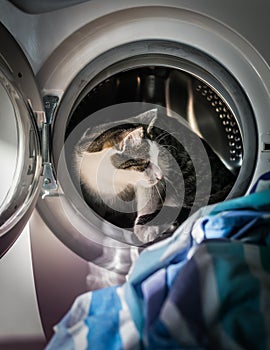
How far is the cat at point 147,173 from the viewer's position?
0.91 m

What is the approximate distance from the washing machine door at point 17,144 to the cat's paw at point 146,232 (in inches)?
7.6

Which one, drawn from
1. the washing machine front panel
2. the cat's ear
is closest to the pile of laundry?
the washing machine front panel

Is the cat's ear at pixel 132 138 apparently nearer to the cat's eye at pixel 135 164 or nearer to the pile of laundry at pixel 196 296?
the cat's eye at pixel 135 164

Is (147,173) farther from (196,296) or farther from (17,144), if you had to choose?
(196,296)

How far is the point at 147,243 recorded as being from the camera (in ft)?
2.88

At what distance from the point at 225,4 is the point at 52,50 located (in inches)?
10.9

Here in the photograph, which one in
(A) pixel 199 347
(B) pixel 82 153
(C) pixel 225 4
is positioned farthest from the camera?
(B) pixel 82 153

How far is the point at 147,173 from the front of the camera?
3.10ft

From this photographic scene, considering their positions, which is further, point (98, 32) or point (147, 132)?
point (147, 132)

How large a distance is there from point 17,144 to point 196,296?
44 centimetres

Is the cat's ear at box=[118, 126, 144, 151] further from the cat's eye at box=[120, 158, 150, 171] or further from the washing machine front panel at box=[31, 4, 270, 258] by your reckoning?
the washing machine front panel at box=[31, 4, 270, 258]

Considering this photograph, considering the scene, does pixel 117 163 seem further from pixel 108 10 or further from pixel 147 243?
pixel 108 10

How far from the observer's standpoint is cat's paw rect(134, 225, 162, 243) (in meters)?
0.89

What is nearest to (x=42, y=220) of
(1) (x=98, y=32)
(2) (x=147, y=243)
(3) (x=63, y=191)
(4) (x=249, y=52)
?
(3) (x=63, y=191)
